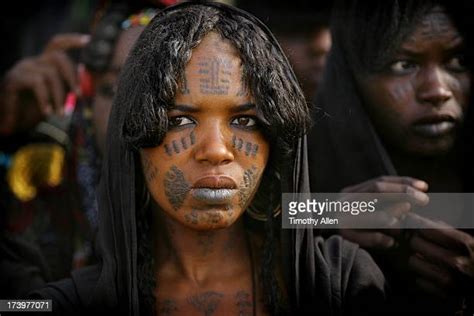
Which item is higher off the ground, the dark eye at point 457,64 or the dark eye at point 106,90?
the dark eye at point 457,64

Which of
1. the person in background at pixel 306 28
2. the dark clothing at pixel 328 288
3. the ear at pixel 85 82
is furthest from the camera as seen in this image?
the ear at pixel 85 82

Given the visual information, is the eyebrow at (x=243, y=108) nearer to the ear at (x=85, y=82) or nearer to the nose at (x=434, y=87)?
the nose at (x=434, y=87)

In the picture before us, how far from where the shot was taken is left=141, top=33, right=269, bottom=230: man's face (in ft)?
8.61

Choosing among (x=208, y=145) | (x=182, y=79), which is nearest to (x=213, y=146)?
(x=208, y=145)

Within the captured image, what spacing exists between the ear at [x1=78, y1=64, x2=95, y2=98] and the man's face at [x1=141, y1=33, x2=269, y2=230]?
2.65 feet

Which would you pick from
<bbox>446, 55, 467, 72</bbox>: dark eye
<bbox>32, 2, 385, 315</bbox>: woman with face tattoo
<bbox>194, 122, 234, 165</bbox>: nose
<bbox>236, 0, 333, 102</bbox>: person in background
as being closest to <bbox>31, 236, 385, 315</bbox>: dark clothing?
<bbox>32, 2, 385, 315</bbox>: woman with face tattoo

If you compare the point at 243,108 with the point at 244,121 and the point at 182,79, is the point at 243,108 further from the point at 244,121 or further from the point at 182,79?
the point at 182,79

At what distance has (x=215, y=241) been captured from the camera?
2.80 metres

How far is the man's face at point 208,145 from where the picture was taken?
2.62 metres

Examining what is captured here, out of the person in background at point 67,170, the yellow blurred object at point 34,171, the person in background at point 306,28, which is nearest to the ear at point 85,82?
the person in background at point 67,170

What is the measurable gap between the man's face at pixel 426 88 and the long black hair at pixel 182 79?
0.49 meters

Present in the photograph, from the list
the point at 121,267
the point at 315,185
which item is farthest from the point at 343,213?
the point at 121,267

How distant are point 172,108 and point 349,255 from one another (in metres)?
0.83

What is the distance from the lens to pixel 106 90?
3295 millimetres
